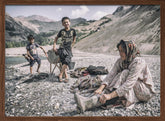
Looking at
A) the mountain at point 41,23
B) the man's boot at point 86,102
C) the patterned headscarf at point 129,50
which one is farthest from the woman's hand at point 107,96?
the mountain at point 41,23

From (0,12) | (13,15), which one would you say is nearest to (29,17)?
(13,15)

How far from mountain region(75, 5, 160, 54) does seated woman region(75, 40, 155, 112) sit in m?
0.62

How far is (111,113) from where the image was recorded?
2.88 m

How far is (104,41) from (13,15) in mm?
1937

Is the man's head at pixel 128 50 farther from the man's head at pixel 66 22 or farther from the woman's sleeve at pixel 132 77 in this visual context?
the man's head at pixel 66 22

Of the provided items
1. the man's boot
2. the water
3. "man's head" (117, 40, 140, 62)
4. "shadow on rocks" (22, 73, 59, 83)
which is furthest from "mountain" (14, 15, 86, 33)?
the man's boot

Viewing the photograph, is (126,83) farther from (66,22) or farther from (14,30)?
(14,30)

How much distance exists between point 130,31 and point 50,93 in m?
2.02

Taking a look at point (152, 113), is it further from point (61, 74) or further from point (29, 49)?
point (29, 49)

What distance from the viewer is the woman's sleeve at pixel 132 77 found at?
2586 millimetres

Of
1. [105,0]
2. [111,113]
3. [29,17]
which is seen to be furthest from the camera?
[29,17]

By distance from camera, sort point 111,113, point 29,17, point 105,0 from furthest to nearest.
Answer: point 29,17
point 105,0
point 111,113

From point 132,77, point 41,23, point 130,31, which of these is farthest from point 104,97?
point 41,23

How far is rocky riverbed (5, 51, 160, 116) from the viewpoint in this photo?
2.91m
